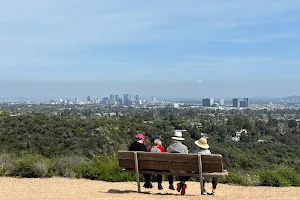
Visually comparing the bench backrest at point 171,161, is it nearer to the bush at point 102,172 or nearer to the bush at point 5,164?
the bush at point 102,172

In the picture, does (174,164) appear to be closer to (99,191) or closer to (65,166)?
(99,191)

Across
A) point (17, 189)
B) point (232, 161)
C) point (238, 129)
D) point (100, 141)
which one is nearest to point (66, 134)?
point (100, 141)

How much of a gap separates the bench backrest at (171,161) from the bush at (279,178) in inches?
112

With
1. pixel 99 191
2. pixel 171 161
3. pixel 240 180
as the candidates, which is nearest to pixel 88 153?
pixel 240 180

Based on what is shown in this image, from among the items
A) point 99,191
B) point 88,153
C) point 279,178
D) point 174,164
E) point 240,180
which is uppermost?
point 174,164

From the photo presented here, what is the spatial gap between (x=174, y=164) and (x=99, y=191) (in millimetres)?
1626

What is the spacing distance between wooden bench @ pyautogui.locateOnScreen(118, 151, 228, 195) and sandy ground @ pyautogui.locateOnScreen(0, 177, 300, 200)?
1.29 ft

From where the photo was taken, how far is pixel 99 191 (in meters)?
8.02

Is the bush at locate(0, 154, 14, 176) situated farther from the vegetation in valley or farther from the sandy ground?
the sandy ground

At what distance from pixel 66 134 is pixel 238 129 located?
3990 cm

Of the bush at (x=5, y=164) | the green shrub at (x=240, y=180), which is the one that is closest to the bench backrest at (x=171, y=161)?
the green shrub at (x=240, y=180)

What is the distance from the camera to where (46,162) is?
10.6 metres

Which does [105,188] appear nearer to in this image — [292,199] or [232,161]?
[292,199]

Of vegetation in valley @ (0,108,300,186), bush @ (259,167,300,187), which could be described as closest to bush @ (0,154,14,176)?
vegetation in valley @ (0,108,300,186)
